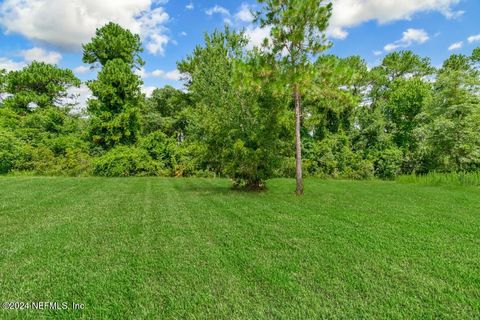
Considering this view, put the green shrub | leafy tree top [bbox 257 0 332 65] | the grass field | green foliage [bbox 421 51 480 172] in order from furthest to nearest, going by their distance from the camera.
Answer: the green shrub, green foliage [bbox 421 51 480 172], leafy tree top [bbox 257 0 332 65], the grass field

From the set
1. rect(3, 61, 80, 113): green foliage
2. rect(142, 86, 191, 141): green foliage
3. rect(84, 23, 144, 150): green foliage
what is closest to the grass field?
rect(84, 23, 144, 150): green foliage

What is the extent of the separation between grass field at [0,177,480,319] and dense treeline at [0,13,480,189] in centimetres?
386

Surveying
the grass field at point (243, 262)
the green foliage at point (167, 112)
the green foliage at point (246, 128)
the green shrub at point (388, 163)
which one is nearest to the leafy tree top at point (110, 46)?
the green foliage at point (167, 112)

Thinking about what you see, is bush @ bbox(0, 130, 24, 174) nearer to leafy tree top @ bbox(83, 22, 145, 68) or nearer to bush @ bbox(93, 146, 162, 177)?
bush @ bbox(93, 146, 162, 177)

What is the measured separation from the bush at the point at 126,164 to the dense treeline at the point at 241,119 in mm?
68

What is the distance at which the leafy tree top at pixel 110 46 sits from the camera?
21.5m

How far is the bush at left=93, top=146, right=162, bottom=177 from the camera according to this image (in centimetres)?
1819

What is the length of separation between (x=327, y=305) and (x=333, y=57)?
7915mm

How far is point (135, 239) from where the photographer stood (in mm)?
4746

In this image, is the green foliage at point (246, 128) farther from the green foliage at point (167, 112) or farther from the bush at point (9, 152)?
the green foliage at point (167, 112)

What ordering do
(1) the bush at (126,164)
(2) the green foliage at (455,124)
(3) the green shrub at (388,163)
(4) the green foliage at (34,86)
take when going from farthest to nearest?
1. (4) the green foliage at (34,86)
2. (3) the green shrub at (388,163)
3. (1) the bush at (126,164)
4. (2) the green foliage at (455,124)

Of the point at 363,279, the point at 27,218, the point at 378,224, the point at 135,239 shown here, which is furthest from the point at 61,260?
the point at 378,224

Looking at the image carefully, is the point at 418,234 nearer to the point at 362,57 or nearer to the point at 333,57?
the point at 333,57

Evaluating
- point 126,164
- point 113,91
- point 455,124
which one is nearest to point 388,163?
point 455,124
